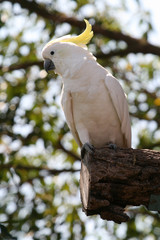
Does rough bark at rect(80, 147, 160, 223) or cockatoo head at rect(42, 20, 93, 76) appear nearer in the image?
rough bark at rect(80, 147, 160, 223)

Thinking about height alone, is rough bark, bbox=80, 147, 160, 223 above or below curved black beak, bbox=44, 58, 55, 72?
above

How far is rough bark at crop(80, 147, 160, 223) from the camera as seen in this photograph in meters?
2.60

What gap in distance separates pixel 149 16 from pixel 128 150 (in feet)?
10.9

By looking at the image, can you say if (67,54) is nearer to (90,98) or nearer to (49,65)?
(49,65)

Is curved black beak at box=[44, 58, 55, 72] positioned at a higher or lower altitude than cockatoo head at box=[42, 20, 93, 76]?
lower

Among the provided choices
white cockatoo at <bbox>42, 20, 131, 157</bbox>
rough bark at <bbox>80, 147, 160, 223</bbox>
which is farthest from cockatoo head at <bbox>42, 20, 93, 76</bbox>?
rough bark at <bbox>80, 147, 160, 223</bbox>

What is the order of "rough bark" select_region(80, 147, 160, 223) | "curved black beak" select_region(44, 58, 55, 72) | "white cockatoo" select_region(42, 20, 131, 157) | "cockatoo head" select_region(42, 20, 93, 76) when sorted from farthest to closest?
1. "curved black beak" select_region(44, 58, 55, 72)
2. "cockatoo head" select_region(42, 20, 93, 76)
3. "white cockatoo" select_region(42, 20, 131, 157)
4. "rough bark" select_region(80, 147, 160, 223)

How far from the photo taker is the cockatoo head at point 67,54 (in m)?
3.73

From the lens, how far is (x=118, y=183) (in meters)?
2.66

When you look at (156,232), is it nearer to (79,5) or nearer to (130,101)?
(130,101)

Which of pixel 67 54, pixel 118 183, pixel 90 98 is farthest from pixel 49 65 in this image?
pixel 118 183

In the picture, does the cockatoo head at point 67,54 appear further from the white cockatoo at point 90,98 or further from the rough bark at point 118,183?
the rough bark at point 118,183

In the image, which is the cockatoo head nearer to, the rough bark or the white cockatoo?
the white cockatoo

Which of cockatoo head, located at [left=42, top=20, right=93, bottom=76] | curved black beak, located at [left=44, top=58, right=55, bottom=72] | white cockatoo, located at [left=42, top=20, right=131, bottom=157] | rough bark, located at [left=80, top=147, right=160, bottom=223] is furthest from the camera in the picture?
curved black beak, located at [left=44, top=58, right=55, bottom=72]
